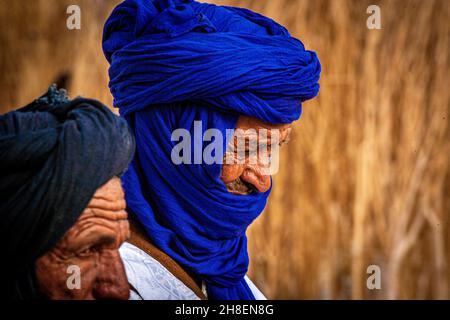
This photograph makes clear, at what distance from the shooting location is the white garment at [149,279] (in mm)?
2137

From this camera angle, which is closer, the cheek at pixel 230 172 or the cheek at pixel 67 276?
the cheek at pixel 67 276

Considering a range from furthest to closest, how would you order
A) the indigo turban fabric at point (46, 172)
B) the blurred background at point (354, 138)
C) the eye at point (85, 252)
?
the blurred background at point (354, 138) < the eye at point (85, 252) < the indigo turban fabric at point (46, 172)

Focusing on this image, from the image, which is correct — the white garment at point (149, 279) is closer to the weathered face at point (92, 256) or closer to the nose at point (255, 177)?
the weathered face at point (92, 256)

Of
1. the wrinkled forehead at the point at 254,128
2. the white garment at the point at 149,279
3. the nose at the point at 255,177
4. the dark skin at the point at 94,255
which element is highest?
the wrinkled forehead at the point at 254,128

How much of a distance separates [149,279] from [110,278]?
0.92ft

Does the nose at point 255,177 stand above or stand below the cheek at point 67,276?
above

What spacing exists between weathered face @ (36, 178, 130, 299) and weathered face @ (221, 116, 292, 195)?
583 millimetres

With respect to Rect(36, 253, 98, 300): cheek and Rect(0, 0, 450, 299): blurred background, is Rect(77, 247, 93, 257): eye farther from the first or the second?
Rect(0, 0, 450, 299): blurred background

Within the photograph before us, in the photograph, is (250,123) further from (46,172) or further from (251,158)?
(46,172)

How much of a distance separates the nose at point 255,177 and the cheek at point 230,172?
0.02 m

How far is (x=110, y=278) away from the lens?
6.36ft

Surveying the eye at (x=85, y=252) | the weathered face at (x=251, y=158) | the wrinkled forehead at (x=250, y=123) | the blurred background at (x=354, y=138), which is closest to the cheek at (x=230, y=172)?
the weathered face at (x=251, y=158)

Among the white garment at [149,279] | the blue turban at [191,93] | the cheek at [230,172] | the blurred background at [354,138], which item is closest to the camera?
the white garment at [149,279]
